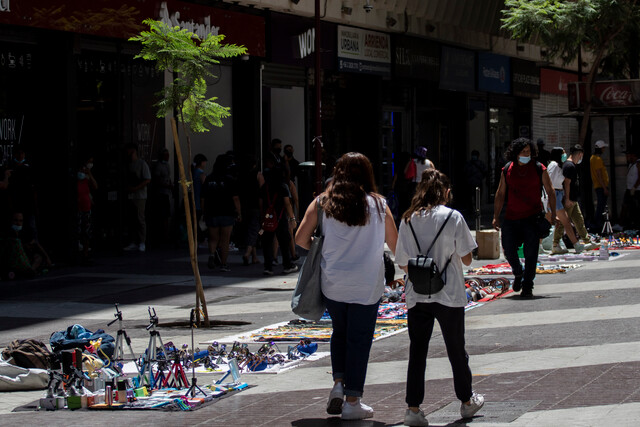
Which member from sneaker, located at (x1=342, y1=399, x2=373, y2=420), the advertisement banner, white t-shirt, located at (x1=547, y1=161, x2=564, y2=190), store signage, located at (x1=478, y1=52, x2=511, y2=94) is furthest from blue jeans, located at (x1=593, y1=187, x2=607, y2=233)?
sneaker, located at (x1=342, y1=399, x2=373, y2=420)

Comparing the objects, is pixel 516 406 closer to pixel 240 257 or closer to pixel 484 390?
pixel 484 390

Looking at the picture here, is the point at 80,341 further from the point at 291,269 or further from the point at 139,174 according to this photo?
the point at 139,174

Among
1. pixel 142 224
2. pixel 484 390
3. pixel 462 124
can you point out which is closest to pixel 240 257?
pixel 142 224

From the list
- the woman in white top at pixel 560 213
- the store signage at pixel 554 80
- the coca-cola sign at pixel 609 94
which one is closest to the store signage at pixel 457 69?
the coca-cola sign at pixel 609 94

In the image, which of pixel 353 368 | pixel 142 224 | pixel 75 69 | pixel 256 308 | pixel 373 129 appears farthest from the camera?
pixel 373 129

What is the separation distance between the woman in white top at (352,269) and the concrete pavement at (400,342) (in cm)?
26

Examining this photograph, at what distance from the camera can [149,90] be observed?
68.8 feet

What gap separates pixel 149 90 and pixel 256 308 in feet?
29.5

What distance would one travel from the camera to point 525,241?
13.1m

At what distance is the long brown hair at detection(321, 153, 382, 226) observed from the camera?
23.4 feet

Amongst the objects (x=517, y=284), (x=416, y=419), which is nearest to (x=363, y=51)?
(x=517, y=284)

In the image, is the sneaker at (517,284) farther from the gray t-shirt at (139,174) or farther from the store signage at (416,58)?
the store signage at (416,58)

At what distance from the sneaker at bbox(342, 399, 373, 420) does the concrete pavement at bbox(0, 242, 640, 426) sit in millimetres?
61

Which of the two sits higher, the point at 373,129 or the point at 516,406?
the point at 373,129
